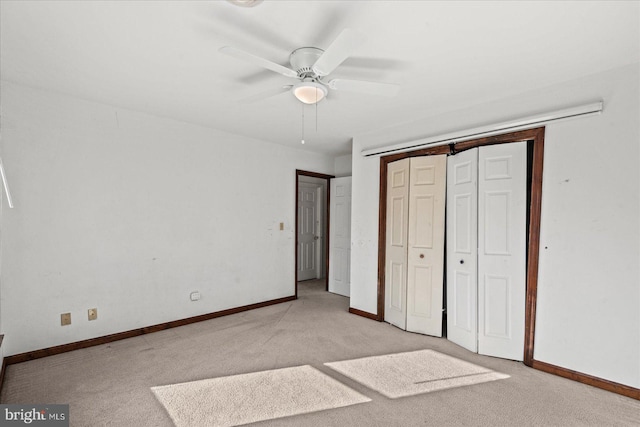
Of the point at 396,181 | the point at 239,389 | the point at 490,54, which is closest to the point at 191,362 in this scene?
the point at 239,389

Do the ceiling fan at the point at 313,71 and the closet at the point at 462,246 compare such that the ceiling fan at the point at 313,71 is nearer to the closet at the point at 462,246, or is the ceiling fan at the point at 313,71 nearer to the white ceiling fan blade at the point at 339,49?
the white ceiling fan blade at the point at 339,49

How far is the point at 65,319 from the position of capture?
2.91 m

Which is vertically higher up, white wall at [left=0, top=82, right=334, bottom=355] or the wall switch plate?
white wall at [left=0, top=82, right=334, bottom=355]

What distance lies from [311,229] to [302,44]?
4668mm

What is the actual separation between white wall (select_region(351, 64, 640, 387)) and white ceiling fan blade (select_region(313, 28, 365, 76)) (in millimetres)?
2004

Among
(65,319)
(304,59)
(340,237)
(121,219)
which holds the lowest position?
(65,319)

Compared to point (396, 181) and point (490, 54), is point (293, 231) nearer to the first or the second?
point (396, 181)

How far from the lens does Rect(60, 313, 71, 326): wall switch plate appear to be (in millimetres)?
2895

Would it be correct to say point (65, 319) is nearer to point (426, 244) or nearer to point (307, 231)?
point (426, 244)

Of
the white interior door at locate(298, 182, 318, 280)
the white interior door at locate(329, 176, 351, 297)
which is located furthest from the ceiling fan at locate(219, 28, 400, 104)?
the white interior door at locate(298, 182, 318, 280)

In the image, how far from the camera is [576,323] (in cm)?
248

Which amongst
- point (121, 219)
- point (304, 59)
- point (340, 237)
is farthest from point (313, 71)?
point (340, 237)

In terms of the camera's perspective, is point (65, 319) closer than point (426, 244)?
Yes

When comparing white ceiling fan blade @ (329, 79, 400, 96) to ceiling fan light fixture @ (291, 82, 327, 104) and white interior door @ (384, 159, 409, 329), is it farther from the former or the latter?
white interior door @ (384, 159, 409, 329)
